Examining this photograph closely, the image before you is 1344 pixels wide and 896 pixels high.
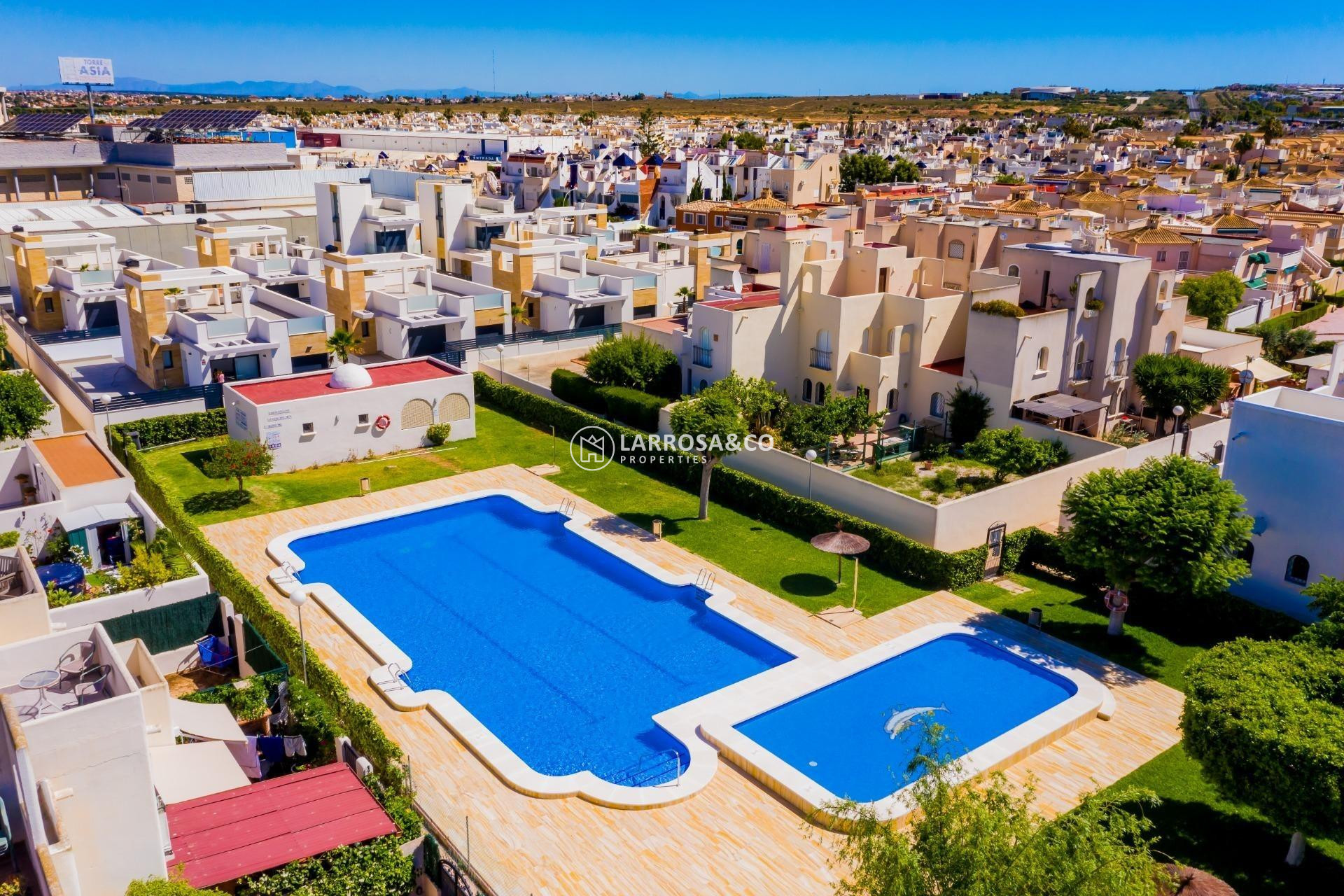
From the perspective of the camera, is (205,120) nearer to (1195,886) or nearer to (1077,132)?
(1195,886)

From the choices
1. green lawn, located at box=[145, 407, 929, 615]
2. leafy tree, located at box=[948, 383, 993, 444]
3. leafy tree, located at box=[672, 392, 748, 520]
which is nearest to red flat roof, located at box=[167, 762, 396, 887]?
green lawn, located at box=[145, 407, 929, 615]

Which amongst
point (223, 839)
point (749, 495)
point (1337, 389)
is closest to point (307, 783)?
point (223, 839)

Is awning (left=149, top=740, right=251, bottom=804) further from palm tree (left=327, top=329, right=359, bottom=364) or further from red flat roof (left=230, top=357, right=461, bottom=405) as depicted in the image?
palm tree (left=327, top=329, right=359, bottom=364)

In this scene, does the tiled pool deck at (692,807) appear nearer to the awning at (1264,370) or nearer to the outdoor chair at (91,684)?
the outdoor chair at (91,684)

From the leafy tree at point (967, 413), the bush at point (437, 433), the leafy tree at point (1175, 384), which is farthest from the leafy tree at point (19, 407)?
the leafy tree at point (1175, 384)

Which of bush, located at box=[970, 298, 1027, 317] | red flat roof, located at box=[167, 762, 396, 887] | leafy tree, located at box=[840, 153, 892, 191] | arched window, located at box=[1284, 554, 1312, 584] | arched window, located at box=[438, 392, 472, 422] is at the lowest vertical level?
red flat roof, located at box=[167, 762, 396, 887]

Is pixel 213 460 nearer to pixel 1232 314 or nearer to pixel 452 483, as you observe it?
pixel 452 483

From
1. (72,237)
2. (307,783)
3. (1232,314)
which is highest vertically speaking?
(72,237)

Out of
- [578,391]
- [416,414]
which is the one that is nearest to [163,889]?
[416,414]
